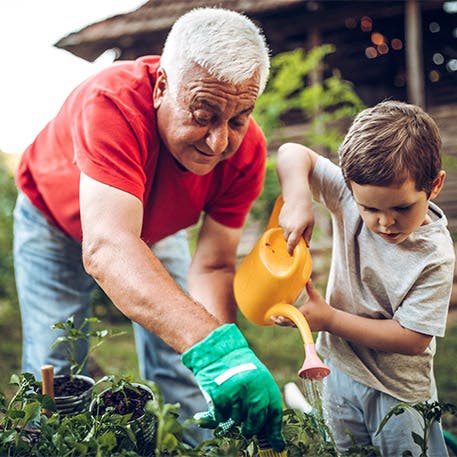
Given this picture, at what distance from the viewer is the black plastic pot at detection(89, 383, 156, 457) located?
3.18 feet

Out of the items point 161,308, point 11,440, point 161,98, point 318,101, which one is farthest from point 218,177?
point 318,101

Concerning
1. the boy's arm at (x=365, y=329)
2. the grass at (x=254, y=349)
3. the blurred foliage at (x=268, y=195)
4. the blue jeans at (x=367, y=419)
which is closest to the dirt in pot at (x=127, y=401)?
the boy's arm at (x=365, y=329)

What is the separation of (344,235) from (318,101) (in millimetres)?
3066

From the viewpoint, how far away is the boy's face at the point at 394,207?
1.25 metres

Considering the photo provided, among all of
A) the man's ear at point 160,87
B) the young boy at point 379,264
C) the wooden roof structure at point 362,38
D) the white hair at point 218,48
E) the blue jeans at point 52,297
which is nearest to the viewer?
the young boy at point 379,264

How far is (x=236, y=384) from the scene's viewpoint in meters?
0.97

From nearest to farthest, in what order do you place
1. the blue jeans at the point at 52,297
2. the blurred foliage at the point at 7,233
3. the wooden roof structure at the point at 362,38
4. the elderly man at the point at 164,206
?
1. the elderly man at the point at 164,206
2. the blue jeans at the point at 52,297
3. the blurred foliage at the point at 7,233
4. the wooden roof structure at the point at 362,38

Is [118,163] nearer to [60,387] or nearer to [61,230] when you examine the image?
[60,387]

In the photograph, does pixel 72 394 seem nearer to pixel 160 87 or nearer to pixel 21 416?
pixel 21 416

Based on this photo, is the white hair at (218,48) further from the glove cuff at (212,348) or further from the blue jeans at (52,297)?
the blue jeans at (52,297)

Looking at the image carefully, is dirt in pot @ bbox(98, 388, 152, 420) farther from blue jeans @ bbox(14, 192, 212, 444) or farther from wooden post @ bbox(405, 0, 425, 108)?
wooden post @ bbox(405, 0, 425, 108)

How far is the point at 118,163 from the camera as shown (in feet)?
4.59

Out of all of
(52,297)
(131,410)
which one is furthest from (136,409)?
(52,297)

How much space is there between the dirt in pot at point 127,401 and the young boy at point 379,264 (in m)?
0.47
